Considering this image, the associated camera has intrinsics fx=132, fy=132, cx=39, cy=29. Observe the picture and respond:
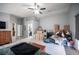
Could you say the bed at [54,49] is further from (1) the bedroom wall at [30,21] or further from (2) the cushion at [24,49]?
(1) the bedroom wall at [30,21]

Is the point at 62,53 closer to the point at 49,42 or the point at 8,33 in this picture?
the point at 49,42

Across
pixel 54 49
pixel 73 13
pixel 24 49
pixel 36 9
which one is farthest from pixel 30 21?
pixel 73 13

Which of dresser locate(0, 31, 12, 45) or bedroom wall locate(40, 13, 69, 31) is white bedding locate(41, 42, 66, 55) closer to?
bedroom wall locate(40, 13, 69, 31)

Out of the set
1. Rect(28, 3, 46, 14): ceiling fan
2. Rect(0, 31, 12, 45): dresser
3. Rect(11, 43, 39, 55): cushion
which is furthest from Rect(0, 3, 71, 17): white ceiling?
Rect(11, 43, 39, 55): cushion

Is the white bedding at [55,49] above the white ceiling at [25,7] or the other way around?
the other way around

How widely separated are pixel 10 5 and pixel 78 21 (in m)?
1.38

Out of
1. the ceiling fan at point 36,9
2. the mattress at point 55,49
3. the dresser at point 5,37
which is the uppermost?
the ceiling fan at point 36,9

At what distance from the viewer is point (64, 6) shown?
103 inches

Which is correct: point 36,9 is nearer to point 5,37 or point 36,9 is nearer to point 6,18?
point 6,18

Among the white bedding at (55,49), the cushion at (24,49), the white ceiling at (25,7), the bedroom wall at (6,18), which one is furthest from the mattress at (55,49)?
the bedroom wall at (6,18)

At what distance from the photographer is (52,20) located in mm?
2670

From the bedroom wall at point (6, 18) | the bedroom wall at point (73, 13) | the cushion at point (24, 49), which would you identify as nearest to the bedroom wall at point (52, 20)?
the bedroom wall at point (73, 13)

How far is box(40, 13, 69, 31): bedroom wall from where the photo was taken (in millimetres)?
2649

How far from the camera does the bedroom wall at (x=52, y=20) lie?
2649mm
